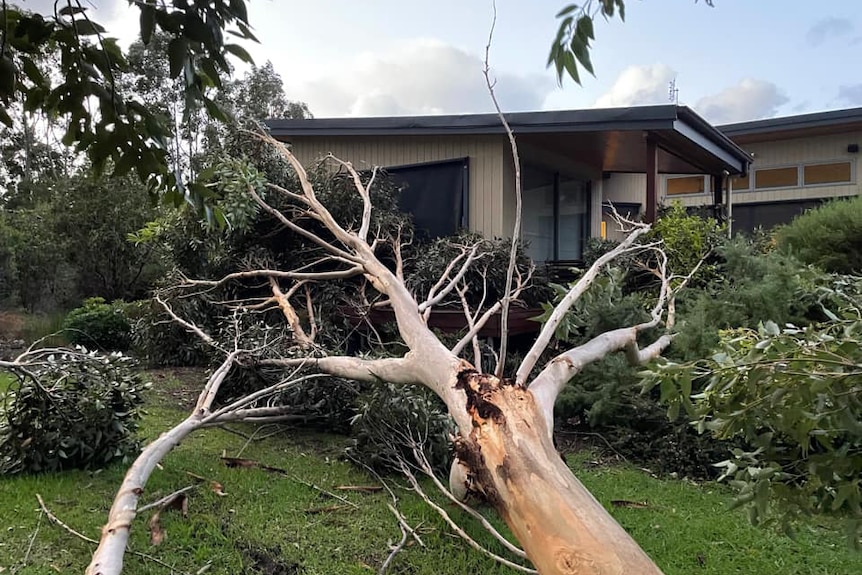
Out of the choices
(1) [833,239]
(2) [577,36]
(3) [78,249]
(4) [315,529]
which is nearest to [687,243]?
(1) [833,239]

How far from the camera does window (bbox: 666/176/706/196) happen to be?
16.4 metres

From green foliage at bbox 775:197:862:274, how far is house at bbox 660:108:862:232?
637cm

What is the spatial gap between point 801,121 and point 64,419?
52.5ft

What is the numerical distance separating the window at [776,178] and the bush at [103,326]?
50.3 feet

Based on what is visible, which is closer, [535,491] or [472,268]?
[535,491]

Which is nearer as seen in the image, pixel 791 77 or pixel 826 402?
pixel 826 402

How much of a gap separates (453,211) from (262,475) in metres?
5.74

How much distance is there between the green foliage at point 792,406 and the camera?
170 centimetres

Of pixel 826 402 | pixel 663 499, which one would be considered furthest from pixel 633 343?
pixel 826 402

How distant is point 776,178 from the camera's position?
50.4ft

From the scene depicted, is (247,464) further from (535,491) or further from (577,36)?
A: (577,36)

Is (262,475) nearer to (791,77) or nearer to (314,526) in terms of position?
(314,526)

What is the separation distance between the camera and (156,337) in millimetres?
8953

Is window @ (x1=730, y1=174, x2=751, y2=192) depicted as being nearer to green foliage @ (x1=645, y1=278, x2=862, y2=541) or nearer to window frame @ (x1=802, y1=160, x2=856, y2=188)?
window frame @ (x1=802, y1=160, x2=856, y2=188)
